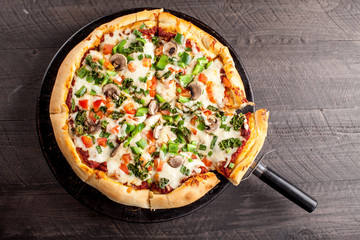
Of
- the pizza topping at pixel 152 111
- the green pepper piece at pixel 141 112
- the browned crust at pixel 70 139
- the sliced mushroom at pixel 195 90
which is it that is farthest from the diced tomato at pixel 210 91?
the browned crust at pixel 70 139

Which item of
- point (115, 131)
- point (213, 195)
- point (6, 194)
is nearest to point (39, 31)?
point (115, 131)

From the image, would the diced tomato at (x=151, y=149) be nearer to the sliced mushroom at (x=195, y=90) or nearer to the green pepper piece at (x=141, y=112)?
the green pepper piece at (x=141, y=112)

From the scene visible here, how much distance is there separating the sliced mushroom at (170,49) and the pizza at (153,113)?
12 millimetres

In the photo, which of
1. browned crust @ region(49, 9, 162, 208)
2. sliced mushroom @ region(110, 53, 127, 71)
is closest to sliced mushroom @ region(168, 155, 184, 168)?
browned crust @ region(49, 9, 162, 208)

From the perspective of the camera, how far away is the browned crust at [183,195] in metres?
2.88

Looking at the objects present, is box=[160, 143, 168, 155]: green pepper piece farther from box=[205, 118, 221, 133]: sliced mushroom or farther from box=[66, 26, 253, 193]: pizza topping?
box=[205, 118, 221, 133]: sliced mushroom

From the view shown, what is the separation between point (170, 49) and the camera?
3184mm

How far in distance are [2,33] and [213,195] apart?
9.96 feet

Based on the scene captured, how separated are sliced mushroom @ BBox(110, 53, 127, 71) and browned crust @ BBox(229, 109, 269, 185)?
142 centimetres

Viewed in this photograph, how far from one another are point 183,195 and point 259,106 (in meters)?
1.55

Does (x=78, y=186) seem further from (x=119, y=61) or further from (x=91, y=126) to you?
(x=119, y=61)

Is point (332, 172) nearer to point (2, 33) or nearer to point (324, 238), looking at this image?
point (324, 238)

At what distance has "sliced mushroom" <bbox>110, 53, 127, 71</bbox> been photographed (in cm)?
307

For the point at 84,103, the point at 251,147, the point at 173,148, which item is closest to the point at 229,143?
the point at 251,147
